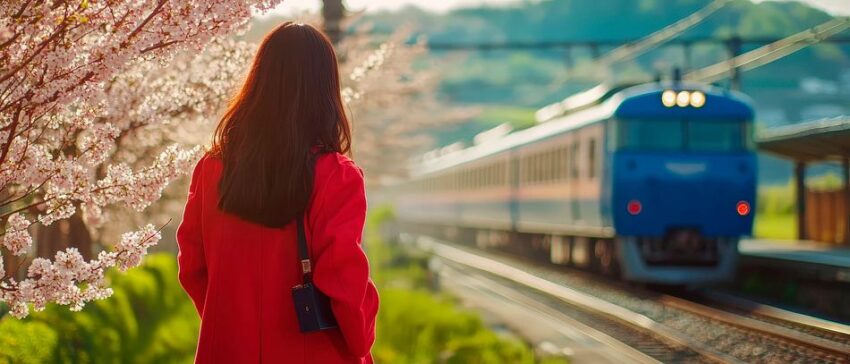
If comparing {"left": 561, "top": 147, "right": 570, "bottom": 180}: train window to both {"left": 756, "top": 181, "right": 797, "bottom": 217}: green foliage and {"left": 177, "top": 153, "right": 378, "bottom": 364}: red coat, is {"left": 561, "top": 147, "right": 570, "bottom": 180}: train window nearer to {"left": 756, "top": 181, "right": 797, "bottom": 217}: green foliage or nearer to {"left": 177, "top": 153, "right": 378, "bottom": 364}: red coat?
{"left": 177, "top": 153, "right": 378, "bottom": 364}: red coat

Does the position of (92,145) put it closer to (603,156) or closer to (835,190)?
(603,156)

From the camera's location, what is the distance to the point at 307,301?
3.07m

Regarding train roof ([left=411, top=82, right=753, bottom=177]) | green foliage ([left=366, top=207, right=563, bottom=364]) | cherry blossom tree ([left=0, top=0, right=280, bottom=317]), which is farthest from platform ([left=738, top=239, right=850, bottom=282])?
cherry blossom tree ([left=0, top=0, right=280, bottom=317])

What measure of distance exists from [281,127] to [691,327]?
1018cm

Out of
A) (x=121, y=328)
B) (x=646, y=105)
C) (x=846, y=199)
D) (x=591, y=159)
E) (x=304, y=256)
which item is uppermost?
(x=646, y=105)

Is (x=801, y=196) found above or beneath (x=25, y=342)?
above

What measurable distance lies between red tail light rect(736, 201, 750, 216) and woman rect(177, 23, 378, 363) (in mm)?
14285

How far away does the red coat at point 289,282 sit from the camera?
3096mm

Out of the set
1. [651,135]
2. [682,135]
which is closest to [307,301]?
[651,135]

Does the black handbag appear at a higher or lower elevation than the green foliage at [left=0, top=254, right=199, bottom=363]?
higher

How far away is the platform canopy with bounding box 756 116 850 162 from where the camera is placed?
551 inches

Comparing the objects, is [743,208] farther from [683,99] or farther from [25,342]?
[25,342]

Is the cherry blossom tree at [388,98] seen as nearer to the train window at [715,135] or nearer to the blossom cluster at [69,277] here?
the blossom cluster at [69,277]

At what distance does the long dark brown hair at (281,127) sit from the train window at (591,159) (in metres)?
14.5
